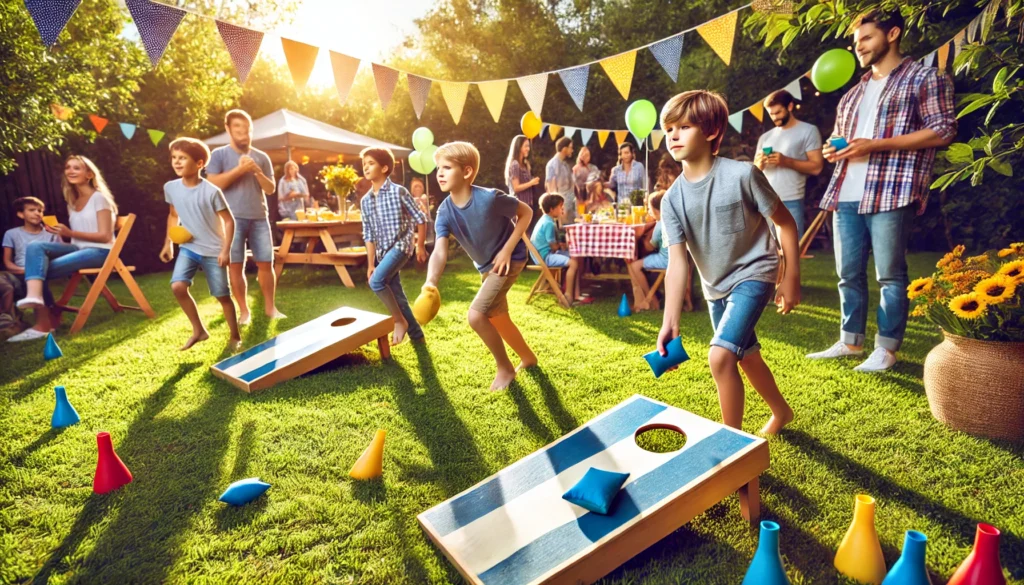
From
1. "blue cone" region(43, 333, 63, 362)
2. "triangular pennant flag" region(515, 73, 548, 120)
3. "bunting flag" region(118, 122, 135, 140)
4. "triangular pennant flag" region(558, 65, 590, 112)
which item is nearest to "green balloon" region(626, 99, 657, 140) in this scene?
"triangular pennant flag" region(558, 65, 590, 112)

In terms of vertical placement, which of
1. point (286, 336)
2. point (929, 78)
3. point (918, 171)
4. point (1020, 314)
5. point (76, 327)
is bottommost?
point (76, 327)

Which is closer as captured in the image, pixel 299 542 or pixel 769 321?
pixel 299 542

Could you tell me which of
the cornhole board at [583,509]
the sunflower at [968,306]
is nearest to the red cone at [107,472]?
the cornhole board at [583,509]

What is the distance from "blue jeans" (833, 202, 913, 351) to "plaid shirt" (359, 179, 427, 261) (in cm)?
316

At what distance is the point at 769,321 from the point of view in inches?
188

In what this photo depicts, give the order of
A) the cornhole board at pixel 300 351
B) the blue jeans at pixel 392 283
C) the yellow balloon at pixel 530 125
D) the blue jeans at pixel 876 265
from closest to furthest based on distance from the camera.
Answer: the blue jeans at pixel 876 265
the cornhole board at pixel 300 351
the blue jeans at pixel 392 283
the yellow balloon at pixel 530 125

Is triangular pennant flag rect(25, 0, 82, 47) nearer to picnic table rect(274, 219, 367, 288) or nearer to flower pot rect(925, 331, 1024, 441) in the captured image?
flower pot rect(925, 331, 1024, 441)

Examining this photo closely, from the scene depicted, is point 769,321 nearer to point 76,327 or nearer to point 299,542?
point 299,542

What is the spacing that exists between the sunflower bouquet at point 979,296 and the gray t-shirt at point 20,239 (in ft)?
26.0

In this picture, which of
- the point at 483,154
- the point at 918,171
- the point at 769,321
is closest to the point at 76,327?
the point at 769,321

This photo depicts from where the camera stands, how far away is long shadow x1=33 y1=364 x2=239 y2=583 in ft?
6.16

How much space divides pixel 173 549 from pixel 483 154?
1460cm

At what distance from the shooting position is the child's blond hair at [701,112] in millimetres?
2139

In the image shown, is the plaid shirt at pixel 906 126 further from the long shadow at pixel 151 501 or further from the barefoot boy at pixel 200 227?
the barefoot boy at pixel 200 227
